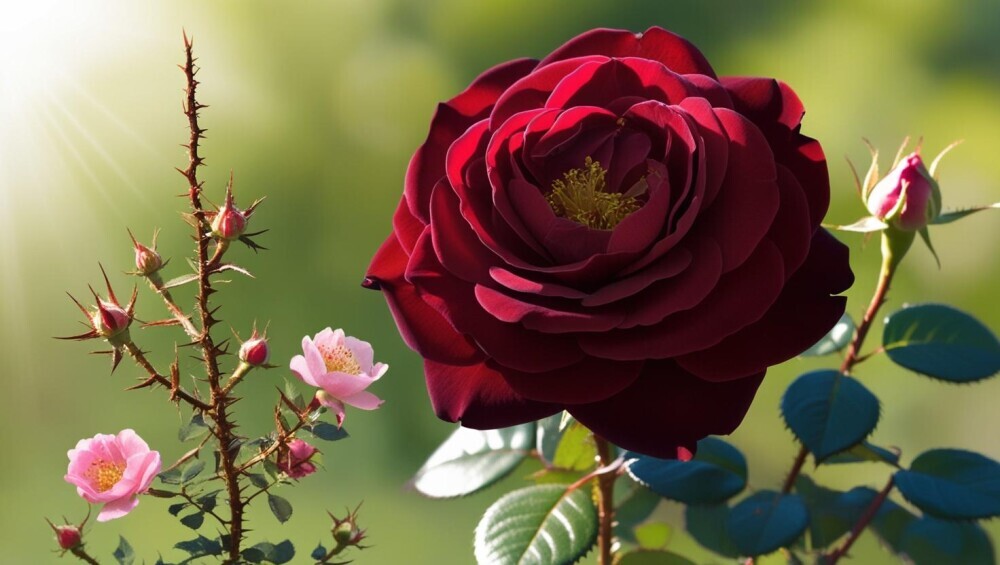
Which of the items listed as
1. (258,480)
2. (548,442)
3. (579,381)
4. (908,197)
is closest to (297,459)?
(258,480)

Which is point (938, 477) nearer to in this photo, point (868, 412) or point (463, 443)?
point (868, 412)

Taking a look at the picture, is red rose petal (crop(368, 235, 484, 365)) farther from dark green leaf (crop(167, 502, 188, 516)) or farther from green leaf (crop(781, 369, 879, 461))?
green leaf (crop(781, 369, 879, 461))

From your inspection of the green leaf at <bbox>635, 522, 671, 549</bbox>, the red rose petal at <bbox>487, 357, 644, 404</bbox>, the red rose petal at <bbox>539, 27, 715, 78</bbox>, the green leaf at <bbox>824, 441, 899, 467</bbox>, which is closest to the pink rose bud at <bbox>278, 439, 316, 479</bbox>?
the red rose petal at <bbox>487, 357, 644, 404</bbox>

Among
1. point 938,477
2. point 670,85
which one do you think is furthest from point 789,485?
point 670,85

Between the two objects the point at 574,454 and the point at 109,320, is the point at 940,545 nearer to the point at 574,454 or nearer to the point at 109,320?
the point at 574,454

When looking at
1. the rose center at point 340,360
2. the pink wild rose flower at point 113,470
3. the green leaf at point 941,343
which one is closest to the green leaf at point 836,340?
the green leaf at point 941,343
